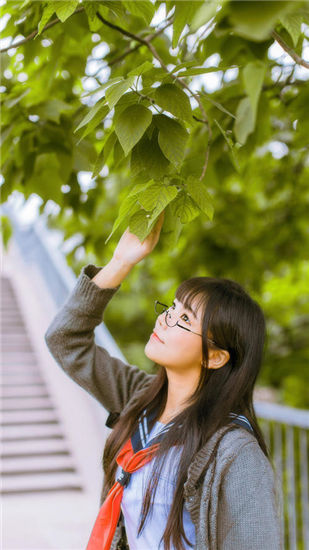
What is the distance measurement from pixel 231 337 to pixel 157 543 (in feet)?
1.82

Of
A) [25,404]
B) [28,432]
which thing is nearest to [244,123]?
[28,432]

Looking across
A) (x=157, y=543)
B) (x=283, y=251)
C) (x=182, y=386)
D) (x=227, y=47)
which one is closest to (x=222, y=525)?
(x=157, y=543)

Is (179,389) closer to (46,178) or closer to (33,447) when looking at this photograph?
(46,178)

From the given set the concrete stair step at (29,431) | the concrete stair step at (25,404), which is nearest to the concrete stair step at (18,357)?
the concrete stair step at (25,404)

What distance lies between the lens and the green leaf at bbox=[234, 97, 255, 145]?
3.03 ft

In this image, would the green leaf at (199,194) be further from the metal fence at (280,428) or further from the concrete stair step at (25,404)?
the concrete stair step at (25,404)

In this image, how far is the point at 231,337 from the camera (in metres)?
1.61

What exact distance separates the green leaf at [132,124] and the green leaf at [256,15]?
511 mm

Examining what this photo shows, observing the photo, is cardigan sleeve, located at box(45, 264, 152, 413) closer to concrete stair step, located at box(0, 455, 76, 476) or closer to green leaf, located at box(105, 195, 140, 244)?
green leaf, located at box(105, 195, 140, 244)

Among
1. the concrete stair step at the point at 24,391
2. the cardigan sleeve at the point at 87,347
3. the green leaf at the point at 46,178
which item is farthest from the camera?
the concrete stair step at the point at 24,391

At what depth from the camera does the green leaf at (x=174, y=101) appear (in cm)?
116

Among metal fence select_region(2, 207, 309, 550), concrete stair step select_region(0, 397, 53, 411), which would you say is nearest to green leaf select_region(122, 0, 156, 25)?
metal fence select_region(2, 207, 309, 550)

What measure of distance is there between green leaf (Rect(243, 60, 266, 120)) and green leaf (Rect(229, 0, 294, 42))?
0.20 meters

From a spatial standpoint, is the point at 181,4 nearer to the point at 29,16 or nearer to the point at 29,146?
the point at 29,16
